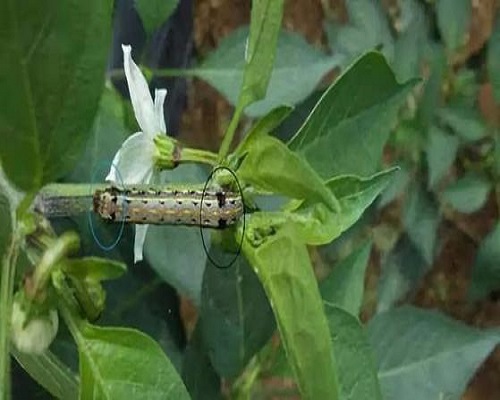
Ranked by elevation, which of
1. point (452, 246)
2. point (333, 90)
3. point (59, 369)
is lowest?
point (452, 246)

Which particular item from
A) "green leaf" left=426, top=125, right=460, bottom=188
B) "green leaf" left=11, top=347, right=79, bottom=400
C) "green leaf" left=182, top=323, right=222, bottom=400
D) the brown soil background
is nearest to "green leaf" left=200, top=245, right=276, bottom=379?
"green leaf" left=182, top=323, right=222, bottom=400

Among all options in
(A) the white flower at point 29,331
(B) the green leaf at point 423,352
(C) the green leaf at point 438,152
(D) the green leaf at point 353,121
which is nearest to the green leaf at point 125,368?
(A) the white flower at point 29,331

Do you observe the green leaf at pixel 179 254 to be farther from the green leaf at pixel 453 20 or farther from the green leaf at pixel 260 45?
the green leaf at pixel 453 20

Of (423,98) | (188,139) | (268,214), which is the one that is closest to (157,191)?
(268,214)

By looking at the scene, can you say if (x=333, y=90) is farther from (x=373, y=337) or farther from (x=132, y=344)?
(x=373, y=337)

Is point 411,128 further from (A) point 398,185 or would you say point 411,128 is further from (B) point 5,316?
(B) point 5,316

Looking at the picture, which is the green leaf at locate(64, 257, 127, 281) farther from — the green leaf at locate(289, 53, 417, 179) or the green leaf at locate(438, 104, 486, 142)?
the green leaf at locate(438, 104, 486, 142)

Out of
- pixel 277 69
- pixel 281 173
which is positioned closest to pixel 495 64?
pixel 277 69
